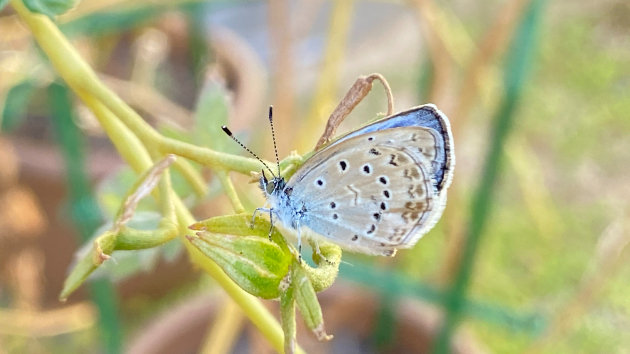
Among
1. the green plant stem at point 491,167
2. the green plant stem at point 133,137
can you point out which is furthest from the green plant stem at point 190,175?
the green plant stem at point 491,167

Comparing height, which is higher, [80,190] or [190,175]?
[190,175]

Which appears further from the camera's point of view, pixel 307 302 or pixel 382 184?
→ pixel 382 184

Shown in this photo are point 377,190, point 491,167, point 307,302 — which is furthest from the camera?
point 491,167

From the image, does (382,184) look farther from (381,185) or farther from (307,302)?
(307,302)

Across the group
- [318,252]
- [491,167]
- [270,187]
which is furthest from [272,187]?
[491,167]

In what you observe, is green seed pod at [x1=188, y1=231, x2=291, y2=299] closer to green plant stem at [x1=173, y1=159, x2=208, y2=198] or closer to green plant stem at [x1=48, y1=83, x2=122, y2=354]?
green plant stem at [x1=173, y1=159, x2=208, y2=198]

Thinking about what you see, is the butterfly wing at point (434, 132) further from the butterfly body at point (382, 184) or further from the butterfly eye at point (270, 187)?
the butterfly eye at point (270, 187)

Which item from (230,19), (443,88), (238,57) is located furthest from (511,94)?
(230,19)

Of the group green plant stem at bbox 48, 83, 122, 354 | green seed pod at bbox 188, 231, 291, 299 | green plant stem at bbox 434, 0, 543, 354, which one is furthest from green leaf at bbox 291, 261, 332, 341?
green plant stem at bbox 48, 83, 122, 354
